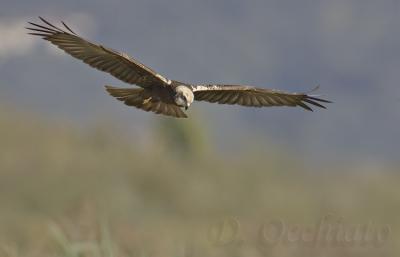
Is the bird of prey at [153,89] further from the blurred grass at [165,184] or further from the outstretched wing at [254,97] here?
the blurred grass at [165,184]

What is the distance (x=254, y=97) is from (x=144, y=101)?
3.86 ft

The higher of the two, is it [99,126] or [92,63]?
[99,126]

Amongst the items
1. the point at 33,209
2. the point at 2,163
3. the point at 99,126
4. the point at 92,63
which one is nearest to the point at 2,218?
the point at 33,209

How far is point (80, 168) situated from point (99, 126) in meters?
1.54

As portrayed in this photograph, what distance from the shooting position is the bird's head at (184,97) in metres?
8.30

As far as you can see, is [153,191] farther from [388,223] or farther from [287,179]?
[388,223]

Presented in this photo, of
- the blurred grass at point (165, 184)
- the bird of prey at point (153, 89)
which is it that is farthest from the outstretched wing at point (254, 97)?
the blurred grass at point (165, 184)

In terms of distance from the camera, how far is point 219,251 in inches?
667

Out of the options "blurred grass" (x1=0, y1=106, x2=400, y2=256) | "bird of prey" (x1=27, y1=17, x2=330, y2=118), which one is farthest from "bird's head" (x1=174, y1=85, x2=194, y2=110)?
"blurred grass" (x1=0, y1=106, x2=400, y2=256)

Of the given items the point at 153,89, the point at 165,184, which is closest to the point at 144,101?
the point at 153,89

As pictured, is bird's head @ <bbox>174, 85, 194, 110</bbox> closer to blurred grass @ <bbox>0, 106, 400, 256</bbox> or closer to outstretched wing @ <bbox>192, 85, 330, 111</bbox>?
outstretched wing @ <bbox>192, 85, 330, 111</bbox>

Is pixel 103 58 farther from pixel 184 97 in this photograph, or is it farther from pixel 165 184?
pixel 165 184

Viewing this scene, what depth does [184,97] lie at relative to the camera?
8.35m

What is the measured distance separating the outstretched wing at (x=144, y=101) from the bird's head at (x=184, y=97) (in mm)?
347
